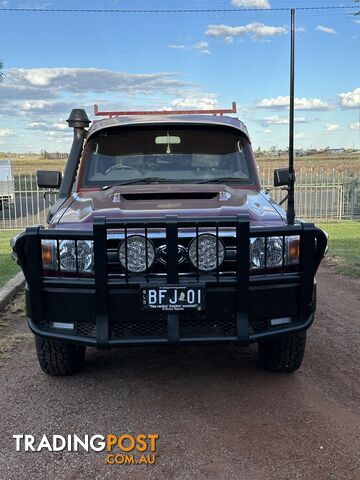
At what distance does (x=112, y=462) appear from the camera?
9.81 feet

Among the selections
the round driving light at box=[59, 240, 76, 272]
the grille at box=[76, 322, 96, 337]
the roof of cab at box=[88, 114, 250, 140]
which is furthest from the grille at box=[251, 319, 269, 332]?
the roof of cab at box=[88, 114, 250, 140]

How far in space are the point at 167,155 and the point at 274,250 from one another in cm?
177

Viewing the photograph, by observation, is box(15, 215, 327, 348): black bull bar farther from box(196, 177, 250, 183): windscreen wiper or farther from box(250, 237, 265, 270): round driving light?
box(196, 177, 250, 183): windscreen wiper

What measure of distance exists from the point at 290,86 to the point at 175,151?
1.24 m

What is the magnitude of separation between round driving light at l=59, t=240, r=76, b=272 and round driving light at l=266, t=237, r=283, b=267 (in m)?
1.26

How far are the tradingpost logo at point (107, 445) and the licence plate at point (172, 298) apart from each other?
0.82 m

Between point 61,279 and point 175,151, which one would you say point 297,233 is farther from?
point 175,151

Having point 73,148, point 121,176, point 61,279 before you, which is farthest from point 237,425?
point 73,148

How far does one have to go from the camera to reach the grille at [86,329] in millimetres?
3414

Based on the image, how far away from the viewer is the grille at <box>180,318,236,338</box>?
335cm

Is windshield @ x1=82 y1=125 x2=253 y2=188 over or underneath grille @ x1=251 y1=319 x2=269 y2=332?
over

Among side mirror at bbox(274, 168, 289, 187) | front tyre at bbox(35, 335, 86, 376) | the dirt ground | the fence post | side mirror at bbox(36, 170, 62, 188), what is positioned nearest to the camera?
the dirt ground

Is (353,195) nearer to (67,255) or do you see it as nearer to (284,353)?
(284,353)

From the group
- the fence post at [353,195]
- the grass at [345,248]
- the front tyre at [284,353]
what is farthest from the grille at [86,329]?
the fence post at [353,195]
